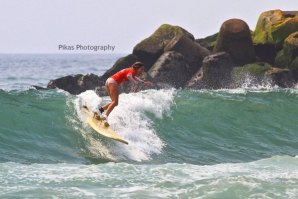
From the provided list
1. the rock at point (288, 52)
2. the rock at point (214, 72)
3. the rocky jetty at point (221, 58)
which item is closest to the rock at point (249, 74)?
the rocky jetty at point (221, 58)

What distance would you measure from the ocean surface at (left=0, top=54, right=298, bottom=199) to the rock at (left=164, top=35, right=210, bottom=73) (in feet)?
20.0

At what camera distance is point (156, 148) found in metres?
15.4

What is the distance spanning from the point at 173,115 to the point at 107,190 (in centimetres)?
976

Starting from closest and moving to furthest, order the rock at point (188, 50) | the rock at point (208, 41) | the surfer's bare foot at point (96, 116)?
the surfer's bare foot at point (96, 116), the rock at point (188, 50), the rock at point (208, 41)

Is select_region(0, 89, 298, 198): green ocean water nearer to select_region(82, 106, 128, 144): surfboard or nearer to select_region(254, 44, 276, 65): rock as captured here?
select_region(82, 106, 128, 144): surfboard

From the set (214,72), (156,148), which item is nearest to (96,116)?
(156,148)

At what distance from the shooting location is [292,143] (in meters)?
17.7

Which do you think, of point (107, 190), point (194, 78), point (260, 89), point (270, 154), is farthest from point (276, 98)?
point (107, 190)

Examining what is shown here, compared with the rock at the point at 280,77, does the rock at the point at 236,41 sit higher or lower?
higher

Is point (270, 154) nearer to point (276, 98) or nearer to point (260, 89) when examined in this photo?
point (276, 98)

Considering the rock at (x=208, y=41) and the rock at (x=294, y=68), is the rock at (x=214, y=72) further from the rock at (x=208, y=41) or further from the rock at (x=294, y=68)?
the rock at (x=208, y=41)

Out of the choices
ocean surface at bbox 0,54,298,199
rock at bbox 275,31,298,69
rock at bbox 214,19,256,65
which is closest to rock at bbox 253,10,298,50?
rock at bbox 275,31,298,69

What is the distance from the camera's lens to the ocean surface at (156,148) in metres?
9.98

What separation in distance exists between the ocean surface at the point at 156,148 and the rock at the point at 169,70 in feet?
16.2
